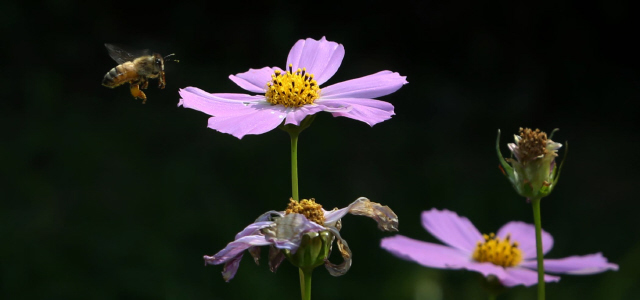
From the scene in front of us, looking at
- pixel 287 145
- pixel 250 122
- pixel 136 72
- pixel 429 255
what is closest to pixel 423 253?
pixel 429 255

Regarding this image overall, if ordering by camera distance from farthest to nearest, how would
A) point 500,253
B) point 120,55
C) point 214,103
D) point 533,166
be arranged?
point 120,55 < point 500,253 < point 214,103 < point 533,166

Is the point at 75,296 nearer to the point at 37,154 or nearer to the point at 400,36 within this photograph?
the point at 37,154

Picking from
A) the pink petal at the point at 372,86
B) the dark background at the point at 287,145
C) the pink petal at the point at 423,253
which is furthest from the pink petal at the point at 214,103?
the dark background at the point at 287,145

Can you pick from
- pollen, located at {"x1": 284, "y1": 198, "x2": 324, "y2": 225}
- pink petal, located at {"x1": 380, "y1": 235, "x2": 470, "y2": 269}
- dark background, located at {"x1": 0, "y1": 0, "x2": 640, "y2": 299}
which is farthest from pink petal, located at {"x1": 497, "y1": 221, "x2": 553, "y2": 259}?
pollen, located at {"x1": 284, "y1": 198, "x2": 324, "y2": 225}

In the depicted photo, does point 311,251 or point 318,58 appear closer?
point 311,251

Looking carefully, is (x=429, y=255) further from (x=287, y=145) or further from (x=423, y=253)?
(x=287, y=145)

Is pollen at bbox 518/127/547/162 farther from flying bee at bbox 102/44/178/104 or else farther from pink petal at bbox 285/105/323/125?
flying bee at bbox 102/44/178/104

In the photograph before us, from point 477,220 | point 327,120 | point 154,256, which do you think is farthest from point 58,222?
point 477,220
